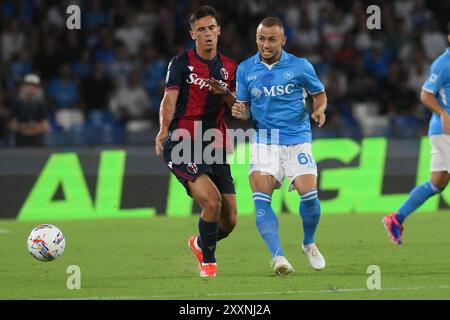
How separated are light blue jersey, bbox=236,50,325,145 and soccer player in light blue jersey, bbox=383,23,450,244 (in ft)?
6.39

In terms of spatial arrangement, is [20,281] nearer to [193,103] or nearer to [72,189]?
[193,103]

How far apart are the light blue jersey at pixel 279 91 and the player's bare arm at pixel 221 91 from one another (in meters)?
0.09

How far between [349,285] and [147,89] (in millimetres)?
10405

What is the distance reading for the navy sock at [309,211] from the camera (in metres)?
10.0

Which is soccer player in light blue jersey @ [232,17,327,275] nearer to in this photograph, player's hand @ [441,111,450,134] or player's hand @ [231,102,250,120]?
player's hand @ [231,102,250,120]

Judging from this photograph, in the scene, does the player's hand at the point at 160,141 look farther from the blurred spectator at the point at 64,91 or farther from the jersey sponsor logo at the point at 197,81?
the blurred spectator at the point at 64,91

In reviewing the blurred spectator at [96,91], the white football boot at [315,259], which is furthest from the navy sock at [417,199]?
the blurred spectator at [96,91]

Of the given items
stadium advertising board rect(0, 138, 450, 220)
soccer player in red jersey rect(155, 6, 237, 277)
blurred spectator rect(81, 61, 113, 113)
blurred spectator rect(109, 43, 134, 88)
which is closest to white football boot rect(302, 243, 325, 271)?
soccer player in red jersey rect(155, 6, 237, 277)

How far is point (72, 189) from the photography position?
626 inches

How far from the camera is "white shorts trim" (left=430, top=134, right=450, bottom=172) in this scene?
38.8 ft

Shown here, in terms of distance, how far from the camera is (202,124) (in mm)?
10086

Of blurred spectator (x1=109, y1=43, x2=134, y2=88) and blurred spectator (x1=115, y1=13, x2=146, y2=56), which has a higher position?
blurred spectator (x1=115, y1=13, x2=146, y2=56)

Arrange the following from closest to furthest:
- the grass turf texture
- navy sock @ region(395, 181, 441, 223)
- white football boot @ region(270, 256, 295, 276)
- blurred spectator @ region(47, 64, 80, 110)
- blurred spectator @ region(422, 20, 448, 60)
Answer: the grass turf texture, white football boot @ region(270, 256, 295, 276), navy sock @ region(395, 181, 441, 223), blurred spectator @ region(47, 64, 80, 110), blurred spectator @ region(422, 20, 448, 60)

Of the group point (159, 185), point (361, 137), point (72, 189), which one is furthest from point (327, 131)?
point (72, 189)
